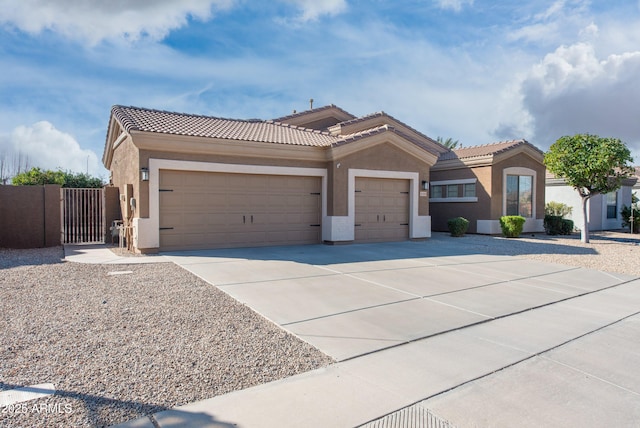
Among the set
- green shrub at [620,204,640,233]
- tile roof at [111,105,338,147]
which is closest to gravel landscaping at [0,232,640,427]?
tile roof at [111,105,338,147]

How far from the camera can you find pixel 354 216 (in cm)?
1545

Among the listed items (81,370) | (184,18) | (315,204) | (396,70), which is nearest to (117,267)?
(81,370)

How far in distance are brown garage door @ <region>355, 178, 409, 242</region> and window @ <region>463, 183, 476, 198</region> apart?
5.57 meters

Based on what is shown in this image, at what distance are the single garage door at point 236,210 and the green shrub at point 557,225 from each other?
1328 centimetres

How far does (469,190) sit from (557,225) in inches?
192

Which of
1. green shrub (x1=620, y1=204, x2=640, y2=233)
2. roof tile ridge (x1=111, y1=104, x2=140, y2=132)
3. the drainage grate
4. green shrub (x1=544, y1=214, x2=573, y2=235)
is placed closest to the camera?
the drainage grate

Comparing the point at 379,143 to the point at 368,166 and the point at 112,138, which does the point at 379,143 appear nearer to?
the point at 368,166

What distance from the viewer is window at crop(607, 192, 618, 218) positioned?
2706 centimetres

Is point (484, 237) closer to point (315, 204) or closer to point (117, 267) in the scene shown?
point (315, 204)

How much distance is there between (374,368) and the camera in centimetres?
453

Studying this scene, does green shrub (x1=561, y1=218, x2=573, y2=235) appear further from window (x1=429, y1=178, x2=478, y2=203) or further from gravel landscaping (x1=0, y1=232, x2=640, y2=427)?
gravel landscaping (x1=0, y1=232, x2=640, y2=427)

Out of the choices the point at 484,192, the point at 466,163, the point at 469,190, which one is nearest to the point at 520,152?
the point at 466,163

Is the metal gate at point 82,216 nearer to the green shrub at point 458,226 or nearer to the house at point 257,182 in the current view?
the house at point 257,182

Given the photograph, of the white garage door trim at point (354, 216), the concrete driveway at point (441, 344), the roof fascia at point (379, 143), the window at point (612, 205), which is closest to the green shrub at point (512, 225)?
the white garage door trim at point (354, 216)
